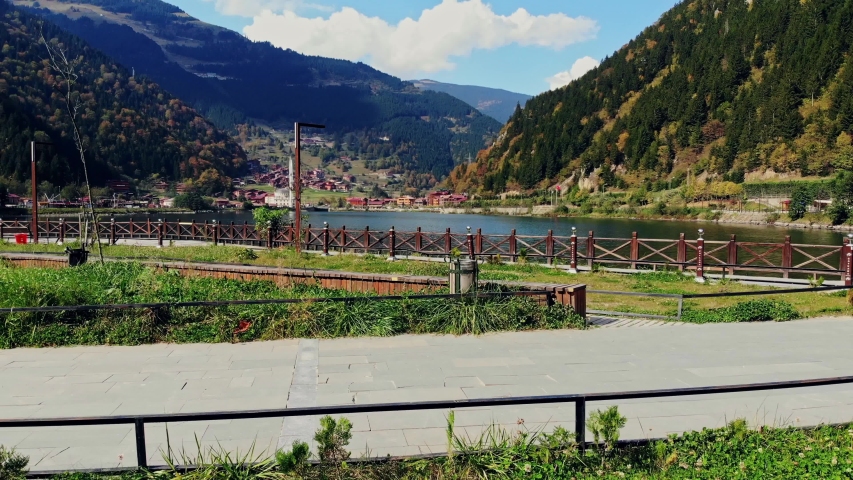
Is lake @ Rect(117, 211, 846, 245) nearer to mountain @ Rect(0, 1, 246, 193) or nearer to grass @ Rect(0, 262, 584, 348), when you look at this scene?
grass @ Rect(0, 262, 584, 348)

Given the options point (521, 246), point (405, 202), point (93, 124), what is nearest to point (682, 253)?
point (521, 246)

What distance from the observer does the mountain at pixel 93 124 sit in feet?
321

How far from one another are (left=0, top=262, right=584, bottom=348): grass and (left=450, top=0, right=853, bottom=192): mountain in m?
81.9

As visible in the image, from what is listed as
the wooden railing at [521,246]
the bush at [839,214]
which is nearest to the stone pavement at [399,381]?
the wooden railing at [521,246]

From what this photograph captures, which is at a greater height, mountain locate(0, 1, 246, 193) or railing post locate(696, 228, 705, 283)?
mountain locate(0, 1, 246, 193)

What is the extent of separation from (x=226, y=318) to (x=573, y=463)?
536cm

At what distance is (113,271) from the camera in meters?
10.8

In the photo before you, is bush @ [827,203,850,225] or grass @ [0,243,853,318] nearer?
grass @ [0,243,853,318]

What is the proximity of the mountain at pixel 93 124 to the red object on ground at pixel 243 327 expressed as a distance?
71525 mm

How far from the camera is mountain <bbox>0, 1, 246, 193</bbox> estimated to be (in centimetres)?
9781

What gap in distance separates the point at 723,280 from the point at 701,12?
534 feet

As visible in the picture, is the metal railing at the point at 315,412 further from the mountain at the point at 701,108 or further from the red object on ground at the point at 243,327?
the mountain at the point at 701,108

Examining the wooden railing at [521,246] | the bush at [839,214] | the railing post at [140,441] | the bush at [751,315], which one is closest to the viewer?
the railing post at [140,441]

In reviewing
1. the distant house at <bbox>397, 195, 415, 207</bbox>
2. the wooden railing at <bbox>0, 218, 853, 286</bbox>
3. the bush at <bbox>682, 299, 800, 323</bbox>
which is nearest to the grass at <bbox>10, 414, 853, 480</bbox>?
the bush at <bbox>682, 299, 800, 323</bbox>
